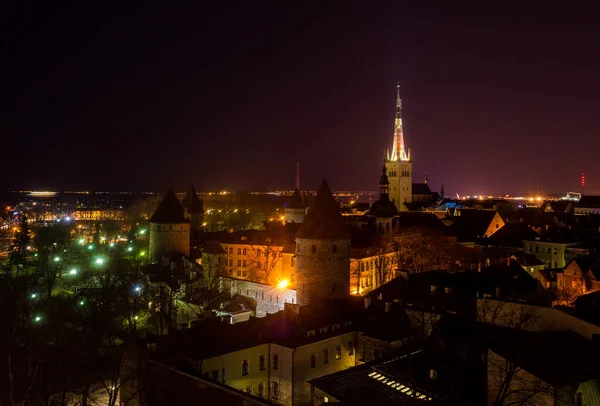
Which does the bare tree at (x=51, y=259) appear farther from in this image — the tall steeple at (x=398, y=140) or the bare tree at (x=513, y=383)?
the tall steeple at (x=398, y=140)

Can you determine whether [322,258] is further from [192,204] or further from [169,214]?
[192,204]

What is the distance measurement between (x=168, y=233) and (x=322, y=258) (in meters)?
22.7

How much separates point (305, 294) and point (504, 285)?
1079 centimetres

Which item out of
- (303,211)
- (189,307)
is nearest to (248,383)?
(189,307)

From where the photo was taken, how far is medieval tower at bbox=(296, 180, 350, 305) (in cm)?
3172

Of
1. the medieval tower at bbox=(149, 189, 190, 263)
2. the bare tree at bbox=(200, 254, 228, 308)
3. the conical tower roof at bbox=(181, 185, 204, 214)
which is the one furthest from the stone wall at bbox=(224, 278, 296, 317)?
the conical tower roof at bbox=(181, 185, 204, 214)

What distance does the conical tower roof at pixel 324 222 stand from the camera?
3212cm

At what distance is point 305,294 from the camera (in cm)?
3180

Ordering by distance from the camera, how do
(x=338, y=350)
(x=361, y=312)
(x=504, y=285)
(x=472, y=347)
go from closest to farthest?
(x=472, y=347), (x=338, y=350), (x=361, y=312), (x=504, y=285)

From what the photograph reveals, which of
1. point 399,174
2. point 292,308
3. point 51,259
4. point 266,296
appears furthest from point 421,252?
point 399,174

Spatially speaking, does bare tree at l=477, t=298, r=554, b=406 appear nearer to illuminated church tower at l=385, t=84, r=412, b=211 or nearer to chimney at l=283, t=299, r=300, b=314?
chimney at l=283, t=299, r=300, b=314

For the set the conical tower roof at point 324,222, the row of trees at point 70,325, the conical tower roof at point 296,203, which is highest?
the conical tower roof at point 296,203

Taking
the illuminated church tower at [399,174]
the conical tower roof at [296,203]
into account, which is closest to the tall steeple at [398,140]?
the illuminated church tower at [399,174]

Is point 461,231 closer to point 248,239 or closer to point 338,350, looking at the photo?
point 248,239
